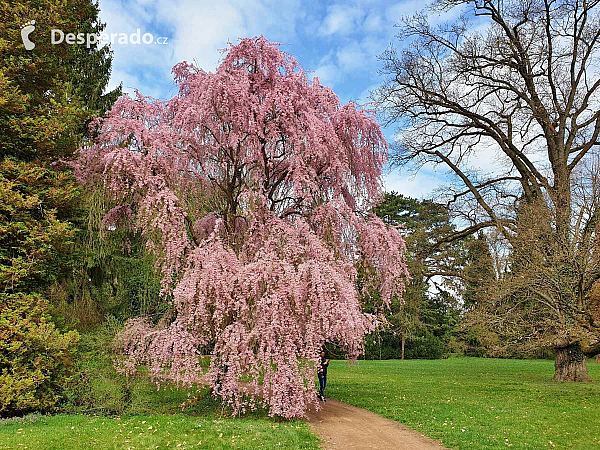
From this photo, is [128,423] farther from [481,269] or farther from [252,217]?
[481,269]

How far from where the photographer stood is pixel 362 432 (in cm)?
865

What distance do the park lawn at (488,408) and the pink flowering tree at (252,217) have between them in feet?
8.05

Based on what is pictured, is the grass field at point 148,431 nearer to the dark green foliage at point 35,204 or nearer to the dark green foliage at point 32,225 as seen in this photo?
the dark green foliage at point 35,204

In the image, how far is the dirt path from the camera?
7.77 metres

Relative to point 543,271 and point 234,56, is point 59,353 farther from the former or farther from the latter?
point 543,271

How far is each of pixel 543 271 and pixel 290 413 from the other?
313 inches

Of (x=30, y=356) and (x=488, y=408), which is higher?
(x=30, y=356)

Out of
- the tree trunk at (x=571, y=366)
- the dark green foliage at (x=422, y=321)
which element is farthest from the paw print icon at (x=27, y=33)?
the dark green foliage at (x=422, y=321)

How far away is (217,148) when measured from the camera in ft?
35.8

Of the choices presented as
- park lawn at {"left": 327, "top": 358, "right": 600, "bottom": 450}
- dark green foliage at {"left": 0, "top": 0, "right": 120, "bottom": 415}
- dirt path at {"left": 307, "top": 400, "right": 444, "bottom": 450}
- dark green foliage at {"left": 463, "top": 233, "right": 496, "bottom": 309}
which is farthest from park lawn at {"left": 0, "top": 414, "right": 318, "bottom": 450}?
dark green foliage at {"left": 463, "top": 233, "right": 496, "bottom": 309}

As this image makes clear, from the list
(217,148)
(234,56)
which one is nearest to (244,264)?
(217,148)

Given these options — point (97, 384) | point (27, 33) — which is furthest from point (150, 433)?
point (27, 33)

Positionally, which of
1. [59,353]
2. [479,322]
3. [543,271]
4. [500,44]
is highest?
[500,44]

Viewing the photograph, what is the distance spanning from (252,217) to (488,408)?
7.24 m
